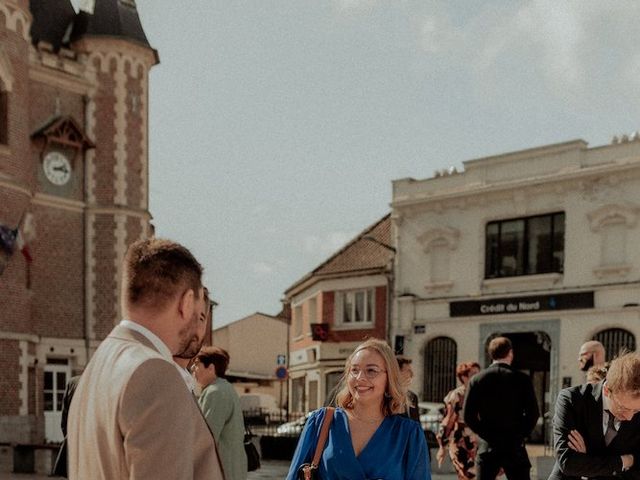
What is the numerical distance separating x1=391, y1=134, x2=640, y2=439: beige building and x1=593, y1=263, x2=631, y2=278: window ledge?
0.03 meters

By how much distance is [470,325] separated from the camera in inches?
1078

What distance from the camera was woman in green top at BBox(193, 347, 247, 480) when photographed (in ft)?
18.9

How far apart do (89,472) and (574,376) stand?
24.0 metres

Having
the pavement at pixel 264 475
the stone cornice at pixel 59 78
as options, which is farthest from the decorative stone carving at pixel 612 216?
the stone cornice at pixel 59 78

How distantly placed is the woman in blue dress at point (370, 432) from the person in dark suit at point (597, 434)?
82cm

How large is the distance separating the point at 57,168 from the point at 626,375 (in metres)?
23.1

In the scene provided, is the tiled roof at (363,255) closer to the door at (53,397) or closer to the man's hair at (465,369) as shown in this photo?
the door at (53,397)

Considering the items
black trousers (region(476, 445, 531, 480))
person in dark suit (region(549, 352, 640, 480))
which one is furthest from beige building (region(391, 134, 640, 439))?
person in dark suit (region(549, 352, 640, 480))

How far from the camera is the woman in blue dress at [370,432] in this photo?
4082mm

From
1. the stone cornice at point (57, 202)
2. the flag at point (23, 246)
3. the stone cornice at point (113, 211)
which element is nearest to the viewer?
the flag at point (23, 246)

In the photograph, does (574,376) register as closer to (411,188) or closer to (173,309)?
(411,188)

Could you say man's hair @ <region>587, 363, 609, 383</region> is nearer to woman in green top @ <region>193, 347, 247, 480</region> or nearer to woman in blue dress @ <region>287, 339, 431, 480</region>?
woman in blue dress @ <region>287, 339, 431, 480</region>

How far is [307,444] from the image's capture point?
420 centimetres

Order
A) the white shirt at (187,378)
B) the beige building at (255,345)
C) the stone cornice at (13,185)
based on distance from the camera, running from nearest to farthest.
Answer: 1. the white shirt at (187,378)
2. the stone cornice at (13,185)
3. the beige building at (255,345)
